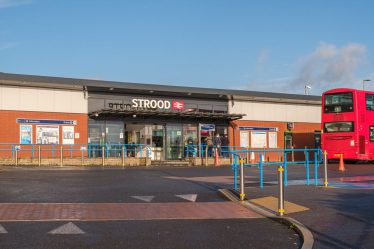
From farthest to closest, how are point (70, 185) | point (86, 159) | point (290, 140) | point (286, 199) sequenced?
point (290, 140) → point (86, 159) → point (70, 185) → point (286, 199)

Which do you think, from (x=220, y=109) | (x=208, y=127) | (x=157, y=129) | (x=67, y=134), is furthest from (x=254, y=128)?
(x=67, y=134)

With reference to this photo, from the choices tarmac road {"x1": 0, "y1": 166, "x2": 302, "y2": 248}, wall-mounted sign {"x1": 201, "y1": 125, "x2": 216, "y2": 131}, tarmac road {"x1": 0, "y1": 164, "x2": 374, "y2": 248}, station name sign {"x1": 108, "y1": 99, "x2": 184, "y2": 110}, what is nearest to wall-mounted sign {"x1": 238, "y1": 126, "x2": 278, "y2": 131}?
wall-mounted sign {"x1": 201, "y1": 125, "x2": 216, "y2": 131}

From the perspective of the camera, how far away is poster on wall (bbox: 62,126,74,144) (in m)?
28.0

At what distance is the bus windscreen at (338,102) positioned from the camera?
28234mm

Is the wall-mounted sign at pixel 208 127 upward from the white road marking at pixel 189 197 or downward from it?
upward

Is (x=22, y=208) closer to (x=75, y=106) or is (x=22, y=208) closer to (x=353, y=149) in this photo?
(x=75, y=106)

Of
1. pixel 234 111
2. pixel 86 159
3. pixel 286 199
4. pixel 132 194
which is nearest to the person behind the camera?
pixel 286 199

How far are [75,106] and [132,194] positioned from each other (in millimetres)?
17333

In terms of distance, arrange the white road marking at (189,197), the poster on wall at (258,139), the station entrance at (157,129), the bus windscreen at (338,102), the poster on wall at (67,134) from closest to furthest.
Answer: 1. the white road marking at (189,197)
2. the poster on wall at (67,134)
3. the bus windscreen at (338,102)
4. the station entrance at (157,129)
5. the poster on wall at (258,139)

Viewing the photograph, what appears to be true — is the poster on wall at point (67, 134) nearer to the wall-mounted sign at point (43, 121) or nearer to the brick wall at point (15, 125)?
the brick wall at point (15, 125)

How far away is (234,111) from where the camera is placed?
34.5 m

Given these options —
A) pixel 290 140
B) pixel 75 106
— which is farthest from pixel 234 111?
pixel 75 106

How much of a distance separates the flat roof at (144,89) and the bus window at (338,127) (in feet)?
21.7

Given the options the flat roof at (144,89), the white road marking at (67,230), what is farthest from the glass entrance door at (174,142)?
the white road marking at (67,230)
